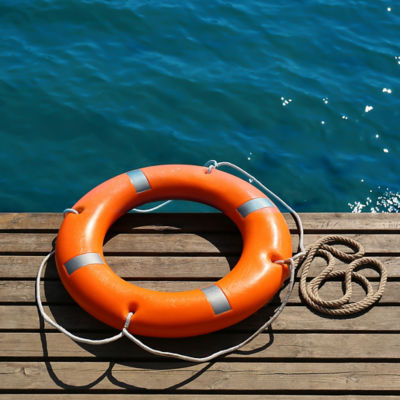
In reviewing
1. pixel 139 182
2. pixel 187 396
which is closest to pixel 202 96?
pixel 139 182

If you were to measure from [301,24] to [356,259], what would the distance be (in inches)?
141

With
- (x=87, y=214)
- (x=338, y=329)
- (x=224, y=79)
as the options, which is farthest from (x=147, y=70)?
(x=338, y=329)

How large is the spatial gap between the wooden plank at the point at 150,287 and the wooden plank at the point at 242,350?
173 millimetres

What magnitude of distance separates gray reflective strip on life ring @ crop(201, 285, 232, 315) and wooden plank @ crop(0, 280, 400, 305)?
216mm

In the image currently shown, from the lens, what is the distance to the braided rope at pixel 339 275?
208 cm

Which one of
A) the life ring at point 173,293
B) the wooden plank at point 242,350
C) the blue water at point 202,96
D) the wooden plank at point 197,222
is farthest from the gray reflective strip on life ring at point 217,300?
the blue water at point 202,96

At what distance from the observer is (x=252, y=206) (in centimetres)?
232

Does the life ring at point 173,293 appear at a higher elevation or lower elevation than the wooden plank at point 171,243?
higher

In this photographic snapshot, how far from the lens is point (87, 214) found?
226 centimetres

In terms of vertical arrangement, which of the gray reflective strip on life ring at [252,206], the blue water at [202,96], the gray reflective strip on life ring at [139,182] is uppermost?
the gray reflective strip on life ring at [252,206]

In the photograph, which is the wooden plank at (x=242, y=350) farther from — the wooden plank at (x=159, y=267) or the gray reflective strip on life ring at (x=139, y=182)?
the gray reflective strip on life ring at (x=139, y=182)

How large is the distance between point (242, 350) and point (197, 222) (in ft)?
2.45

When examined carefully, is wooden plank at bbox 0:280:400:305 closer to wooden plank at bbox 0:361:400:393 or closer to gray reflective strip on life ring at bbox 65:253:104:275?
gray reflective strip on life ring at bbox 65:253:104:275

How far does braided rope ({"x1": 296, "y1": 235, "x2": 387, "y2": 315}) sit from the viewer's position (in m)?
2.08
